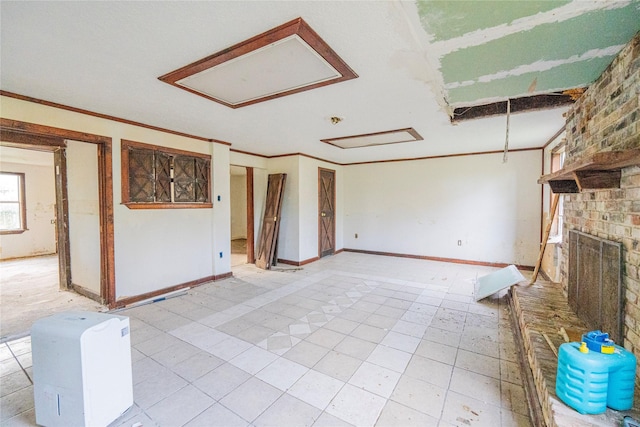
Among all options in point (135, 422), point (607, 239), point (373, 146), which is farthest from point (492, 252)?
point (135, 422)

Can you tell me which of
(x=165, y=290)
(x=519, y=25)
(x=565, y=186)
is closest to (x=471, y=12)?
(x=519, y=25)

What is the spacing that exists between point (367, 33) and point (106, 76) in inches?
87.7

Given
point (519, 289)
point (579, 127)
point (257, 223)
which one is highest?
point (579, 127)

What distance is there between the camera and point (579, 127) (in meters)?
2.70

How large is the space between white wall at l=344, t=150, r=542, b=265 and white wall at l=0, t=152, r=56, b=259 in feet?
25.3

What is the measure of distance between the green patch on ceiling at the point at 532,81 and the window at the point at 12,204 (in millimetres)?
9605

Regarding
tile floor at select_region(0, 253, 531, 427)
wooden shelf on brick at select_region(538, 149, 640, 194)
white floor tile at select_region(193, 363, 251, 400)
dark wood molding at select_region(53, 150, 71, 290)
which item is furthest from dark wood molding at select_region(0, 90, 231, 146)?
wooden shelf on brick at select_region(538, 149, 640, 194)

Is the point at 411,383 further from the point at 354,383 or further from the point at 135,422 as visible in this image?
the point at 135,422

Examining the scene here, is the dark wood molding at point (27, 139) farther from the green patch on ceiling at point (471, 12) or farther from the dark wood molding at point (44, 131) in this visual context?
the green patch on ceiling at point (471, 12)

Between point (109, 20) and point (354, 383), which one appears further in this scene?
point (354, 383)

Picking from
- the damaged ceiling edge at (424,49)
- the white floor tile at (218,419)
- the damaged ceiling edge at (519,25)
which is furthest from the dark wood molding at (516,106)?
the white floor tile at (218,419)

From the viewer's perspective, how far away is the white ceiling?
1536 millimetres

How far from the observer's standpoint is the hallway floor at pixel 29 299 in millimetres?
3135

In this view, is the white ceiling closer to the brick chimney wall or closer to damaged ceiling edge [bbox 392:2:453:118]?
damaged ceiling edge [bbox 392:2:453:118]
